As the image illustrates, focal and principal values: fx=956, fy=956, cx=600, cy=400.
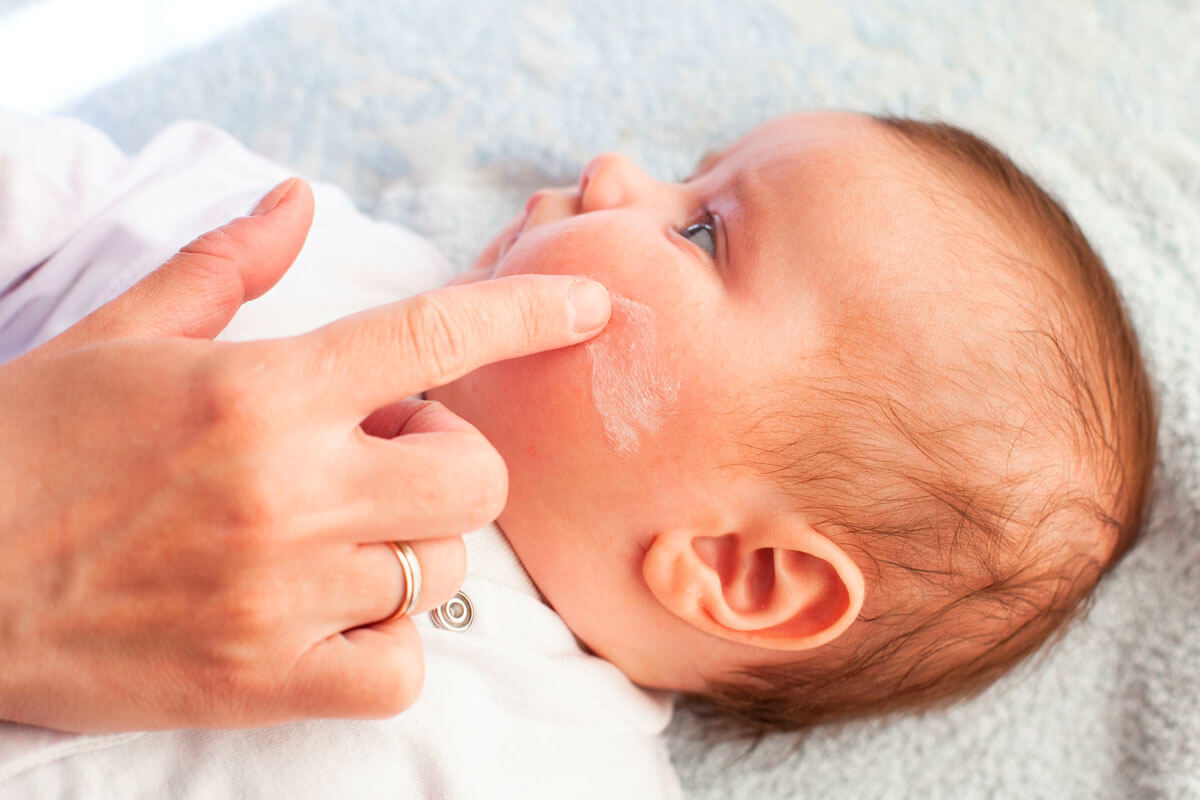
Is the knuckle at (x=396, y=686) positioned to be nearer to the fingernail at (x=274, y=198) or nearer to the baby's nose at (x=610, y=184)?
the fingernail at (x=274, y=198)

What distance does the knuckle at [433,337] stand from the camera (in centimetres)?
78

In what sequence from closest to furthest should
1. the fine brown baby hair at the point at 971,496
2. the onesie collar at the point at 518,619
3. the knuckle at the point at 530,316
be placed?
1. the knuckle at the point at 530,316
2. the fine brown baby hair at the point at 971,496
3. the onesie collar at the point at 518,619

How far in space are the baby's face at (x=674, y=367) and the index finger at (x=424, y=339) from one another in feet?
0.69

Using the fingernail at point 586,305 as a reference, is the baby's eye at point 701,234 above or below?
below

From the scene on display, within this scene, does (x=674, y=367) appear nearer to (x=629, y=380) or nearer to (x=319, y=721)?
(x=629, y=380)

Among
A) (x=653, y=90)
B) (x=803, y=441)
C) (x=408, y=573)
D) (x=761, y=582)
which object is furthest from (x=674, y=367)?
(x=653, y=90)

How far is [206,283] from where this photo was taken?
0.87 m

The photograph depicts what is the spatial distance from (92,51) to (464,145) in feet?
2.66

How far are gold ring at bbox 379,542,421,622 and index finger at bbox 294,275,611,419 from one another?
0.13m

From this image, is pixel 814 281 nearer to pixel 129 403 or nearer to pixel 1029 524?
pixel 1029 524

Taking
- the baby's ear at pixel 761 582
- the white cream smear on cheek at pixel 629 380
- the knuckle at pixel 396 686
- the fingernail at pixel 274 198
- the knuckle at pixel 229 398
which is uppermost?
the fingernail at pixel 274 198

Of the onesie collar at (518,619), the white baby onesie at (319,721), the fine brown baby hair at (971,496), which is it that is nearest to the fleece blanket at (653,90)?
the white baby onesie at (319,721)

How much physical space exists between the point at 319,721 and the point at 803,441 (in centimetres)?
60

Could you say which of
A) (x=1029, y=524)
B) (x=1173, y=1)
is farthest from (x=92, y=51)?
(x=1173, y=1)
